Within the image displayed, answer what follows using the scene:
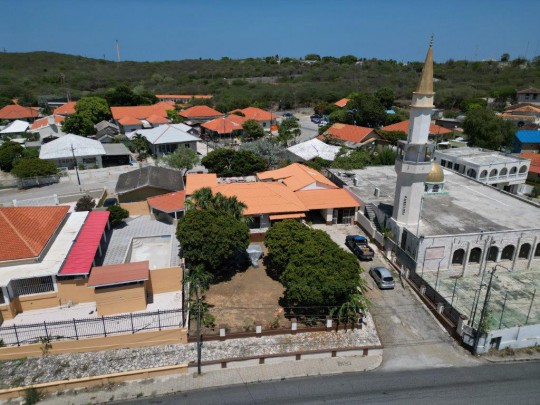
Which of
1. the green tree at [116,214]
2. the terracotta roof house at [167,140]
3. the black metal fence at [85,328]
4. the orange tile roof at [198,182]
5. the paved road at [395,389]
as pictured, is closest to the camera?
the paved road at [395,389]

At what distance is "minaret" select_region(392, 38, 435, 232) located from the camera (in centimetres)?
2877

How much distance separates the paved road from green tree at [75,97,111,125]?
7365 cm

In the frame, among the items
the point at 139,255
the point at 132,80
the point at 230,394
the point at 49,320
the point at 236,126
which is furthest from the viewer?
the point at 132,80

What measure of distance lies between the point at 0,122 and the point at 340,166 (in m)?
77.9

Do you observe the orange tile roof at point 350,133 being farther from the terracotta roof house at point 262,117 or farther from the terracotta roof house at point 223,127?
the terracotta roof house at point 262,117

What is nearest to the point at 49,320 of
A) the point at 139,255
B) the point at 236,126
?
the point at 139,255

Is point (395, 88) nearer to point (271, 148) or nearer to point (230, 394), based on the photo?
point (271, 148)

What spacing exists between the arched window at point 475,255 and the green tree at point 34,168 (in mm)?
50217

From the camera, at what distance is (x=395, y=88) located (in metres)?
131

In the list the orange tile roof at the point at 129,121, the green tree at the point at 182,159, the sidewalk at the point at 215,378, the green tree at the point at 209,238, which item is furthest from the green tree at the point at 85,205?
the orange tile roof at the point at 129,121

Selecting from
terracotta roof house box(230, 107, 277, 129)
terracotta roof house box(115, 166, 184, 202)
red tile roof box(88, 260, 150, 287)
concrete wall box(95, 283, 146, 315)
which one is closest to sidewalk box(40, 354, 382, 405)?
concrete wall box(95, 283, 146, 315)

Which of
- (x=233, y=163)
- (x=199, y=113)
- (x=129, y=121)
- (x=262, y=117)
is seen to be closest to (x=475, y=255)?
(x=233, y=163)

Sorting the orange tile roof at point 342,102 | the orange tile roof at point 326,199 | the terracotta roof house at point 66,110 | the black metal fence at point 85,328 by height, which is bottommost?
the black metal fence at point 85,328

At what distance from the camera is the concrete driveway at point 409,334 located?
2186 cm
